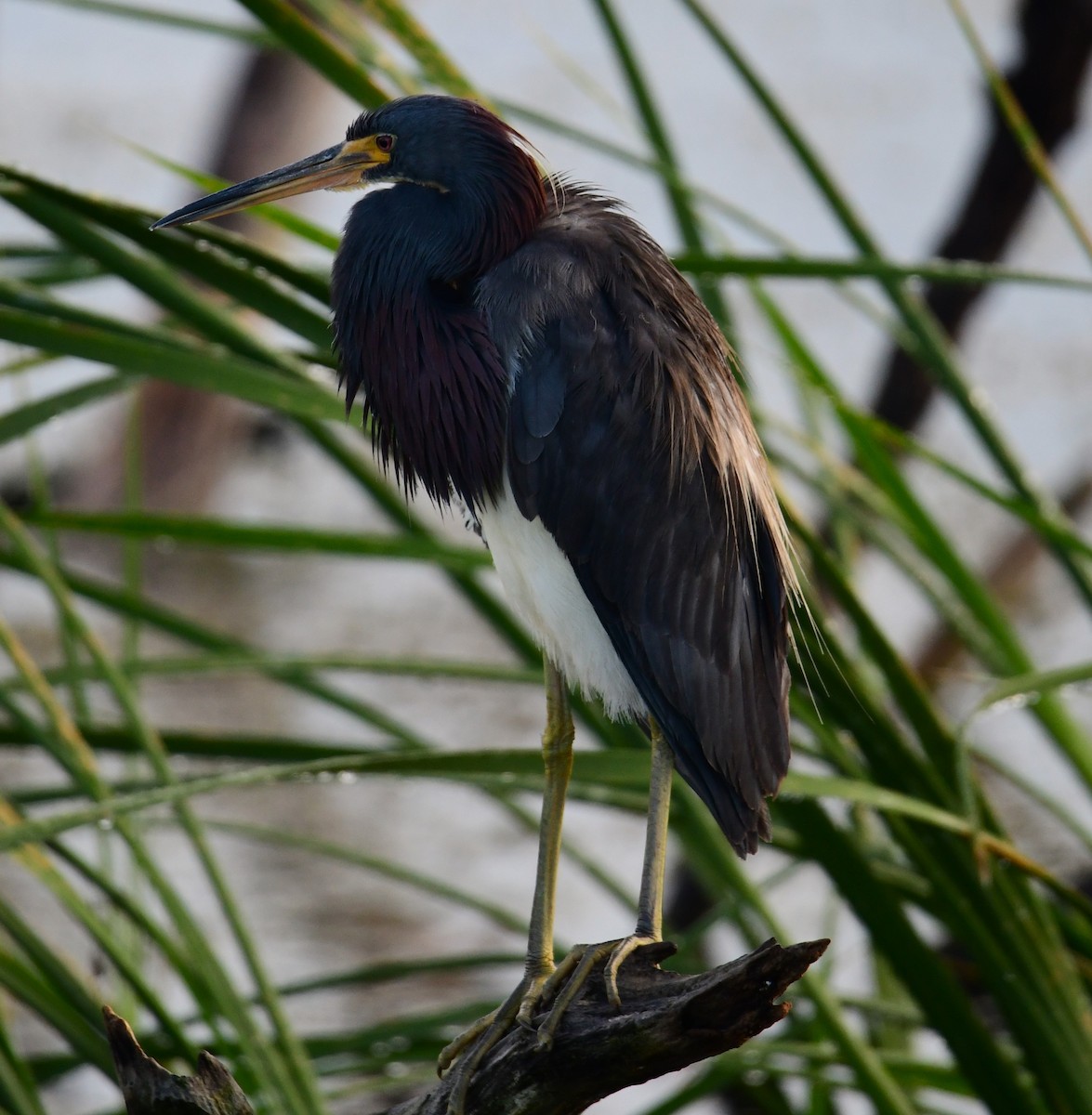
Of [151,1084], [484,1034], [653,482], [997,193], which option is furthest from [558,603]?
[997,193]

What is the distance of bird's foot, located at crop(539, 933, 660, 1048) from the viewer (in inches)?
42.8

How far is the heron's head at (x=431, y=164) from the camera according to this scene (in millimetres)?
1258

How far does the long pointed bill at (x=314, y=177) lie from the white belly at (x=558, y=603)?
299 mm

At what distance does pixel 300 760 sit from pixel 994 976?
0.65m

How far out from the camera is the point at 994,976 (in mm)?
1324

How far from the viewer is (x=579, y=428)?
1240 mm

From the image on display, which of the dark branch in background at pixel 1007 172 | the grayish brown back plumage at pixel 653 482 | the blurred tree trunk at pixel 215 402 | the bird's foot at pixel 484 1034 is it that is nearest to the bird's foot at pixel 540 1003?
the bird's foot at pixel 484 1034

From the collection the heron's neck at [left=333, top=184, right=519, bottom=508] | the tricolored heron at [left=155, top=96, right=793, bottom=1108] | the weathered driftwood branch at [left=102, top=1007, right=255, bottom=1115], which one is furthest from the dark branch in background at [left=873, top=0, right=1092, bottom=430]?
the weathered driftwood branch at [left=102, top=1007, right=255, bottom=1115]

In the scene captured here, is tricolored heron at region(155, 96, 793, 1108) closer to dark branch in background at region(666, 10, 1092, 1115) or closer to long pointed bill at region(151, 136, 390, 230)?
long pointed bill at region(151, 136, 390, 230)

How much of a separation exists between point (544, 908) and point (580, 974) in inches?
5.5

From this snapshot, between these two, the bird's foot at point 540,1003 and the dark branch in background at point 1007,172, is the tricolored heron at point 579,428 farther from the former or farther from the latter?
the dark branch in background at point 1007,172

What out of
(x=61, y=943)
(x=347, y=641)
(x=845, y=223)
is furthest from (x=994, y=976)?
(x=347, y=641)

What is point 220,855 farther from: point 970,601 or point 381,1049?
point 970,601

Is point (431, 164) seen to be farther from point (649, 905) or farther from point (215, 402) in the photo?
point (215, 402)
